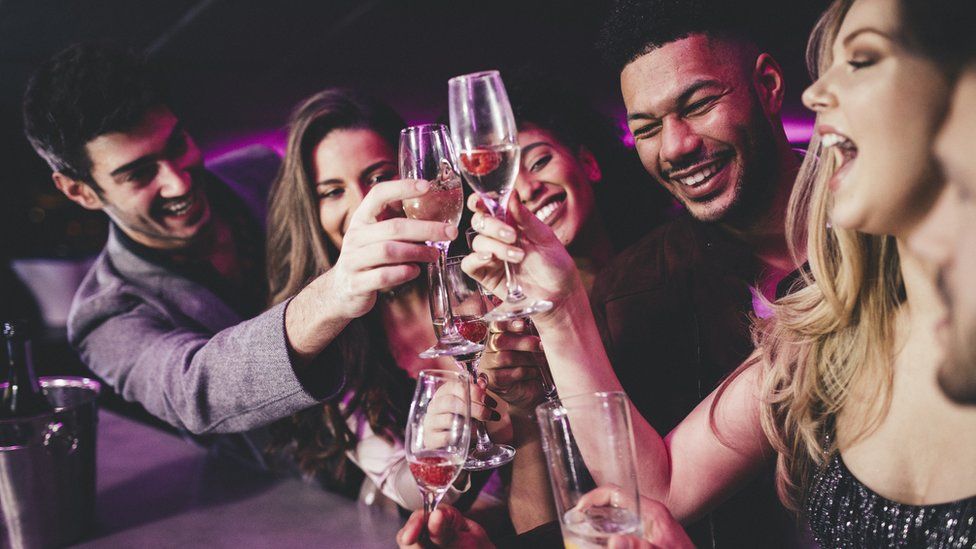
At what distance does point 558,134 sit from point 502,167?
1.31 meters

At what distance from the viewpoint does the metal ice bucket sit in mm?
1726

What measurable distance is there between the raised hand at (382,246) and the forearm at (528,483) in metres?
0.63

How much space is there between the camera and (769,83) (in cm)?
186

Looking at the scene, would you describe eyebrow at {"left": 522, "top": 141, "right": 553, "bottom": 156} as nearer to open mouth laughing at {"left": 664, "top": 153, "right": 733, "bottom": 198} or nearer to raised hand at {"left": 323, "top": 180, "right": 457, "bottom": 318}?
open mouth laughing at {"left": 664, "top": 153, "right": 733, "bottom": 198}

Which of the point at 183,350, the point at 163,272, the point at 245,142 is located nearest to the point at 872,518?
the point at 183,350

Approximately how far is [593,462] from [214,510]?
128 centimetres

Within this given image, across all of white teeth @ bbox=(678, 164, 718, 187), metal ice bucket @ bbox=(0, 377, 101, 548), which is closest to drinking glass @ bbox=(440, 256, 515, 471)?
white teeth @ bbox=(678, 164, 718, 187)

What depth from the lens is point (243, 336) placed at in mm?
1909

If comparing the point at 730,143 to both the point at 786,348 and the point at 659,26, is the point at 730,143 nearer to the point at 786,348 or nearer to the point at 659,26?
the point at 659,26

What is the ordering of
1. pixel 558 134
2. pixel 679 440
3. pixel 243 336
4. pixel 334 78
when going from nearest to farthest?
pixel 679 440
pixel 243 336
pixel 558 134
pixel 334 78

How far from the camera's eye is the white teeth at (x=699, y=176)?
184 cm

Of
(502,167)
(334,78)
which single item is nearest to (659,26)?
(502,167)

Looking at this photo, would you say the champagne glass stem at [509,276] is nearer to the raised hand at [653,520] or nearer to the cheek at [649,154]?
the raised hand at [653,520]

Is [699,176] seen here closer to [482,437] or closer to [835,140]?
[835,140]
